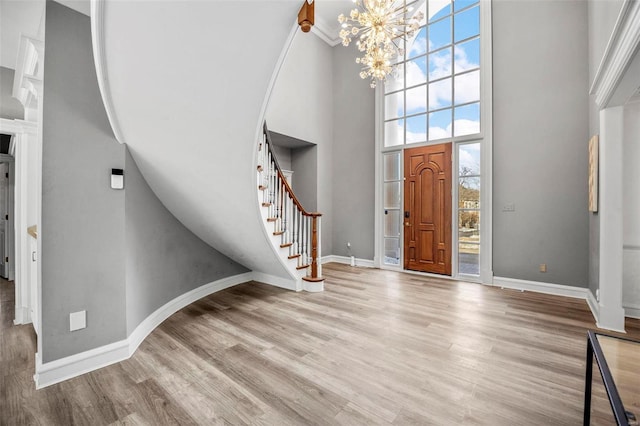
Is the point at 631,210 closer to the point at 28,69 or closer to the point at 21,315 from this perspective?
the point at 28,69

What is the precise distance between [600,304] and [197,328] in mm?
3930

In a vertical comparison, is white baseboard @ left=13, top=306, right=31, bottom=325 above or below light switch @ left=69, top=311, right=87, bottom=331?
below

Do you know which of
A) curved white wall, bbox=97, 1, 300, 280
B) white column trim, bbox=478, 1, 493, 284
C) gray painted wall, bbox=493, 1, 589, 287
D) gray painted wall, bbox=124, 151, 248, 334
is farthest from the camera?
white column trim, bbox=478, 1, 493, 284

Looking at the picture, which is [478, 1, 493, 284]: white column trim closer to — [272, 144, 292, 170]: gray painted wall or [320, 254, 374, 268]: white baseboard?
[320, 254, 374, 268]: white baseboard

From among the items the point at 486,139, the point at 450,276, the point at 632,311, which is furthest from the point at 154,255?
the point at 632,311

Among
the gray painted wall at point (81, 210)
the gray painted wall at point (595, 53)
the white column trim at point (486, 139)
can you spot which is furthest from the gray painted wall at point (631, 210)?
the gray painted wall at point (81, 210)

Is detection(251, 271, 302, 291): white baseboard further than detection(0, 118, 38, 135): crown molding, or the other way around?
detection(251, 271, 302, 291): white baseboard

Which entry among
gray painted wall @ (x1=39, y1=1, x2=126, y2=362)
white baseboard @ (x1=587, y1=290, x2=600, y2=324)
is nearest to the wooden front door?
white baseboard @ (x1=587, y1=290, x2=600, y2=324)

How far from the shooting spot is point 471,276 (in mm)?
4285

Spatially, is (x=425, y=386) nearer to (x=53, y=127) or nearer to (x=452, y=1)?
(x=53, y=127)

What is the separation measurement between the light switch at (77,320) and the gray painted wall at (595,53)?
456 centimetres

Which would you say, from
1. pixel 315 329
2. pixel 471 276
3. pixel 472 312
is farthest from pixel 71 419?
pixel 471 276

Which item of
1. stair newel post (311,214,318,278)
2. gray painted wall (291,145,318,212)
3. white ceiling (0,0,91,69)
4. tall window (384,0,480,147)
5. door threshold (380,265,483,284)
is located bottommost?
door threshold (380,265,483,284)

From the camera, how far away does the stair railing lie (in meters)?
3.15
